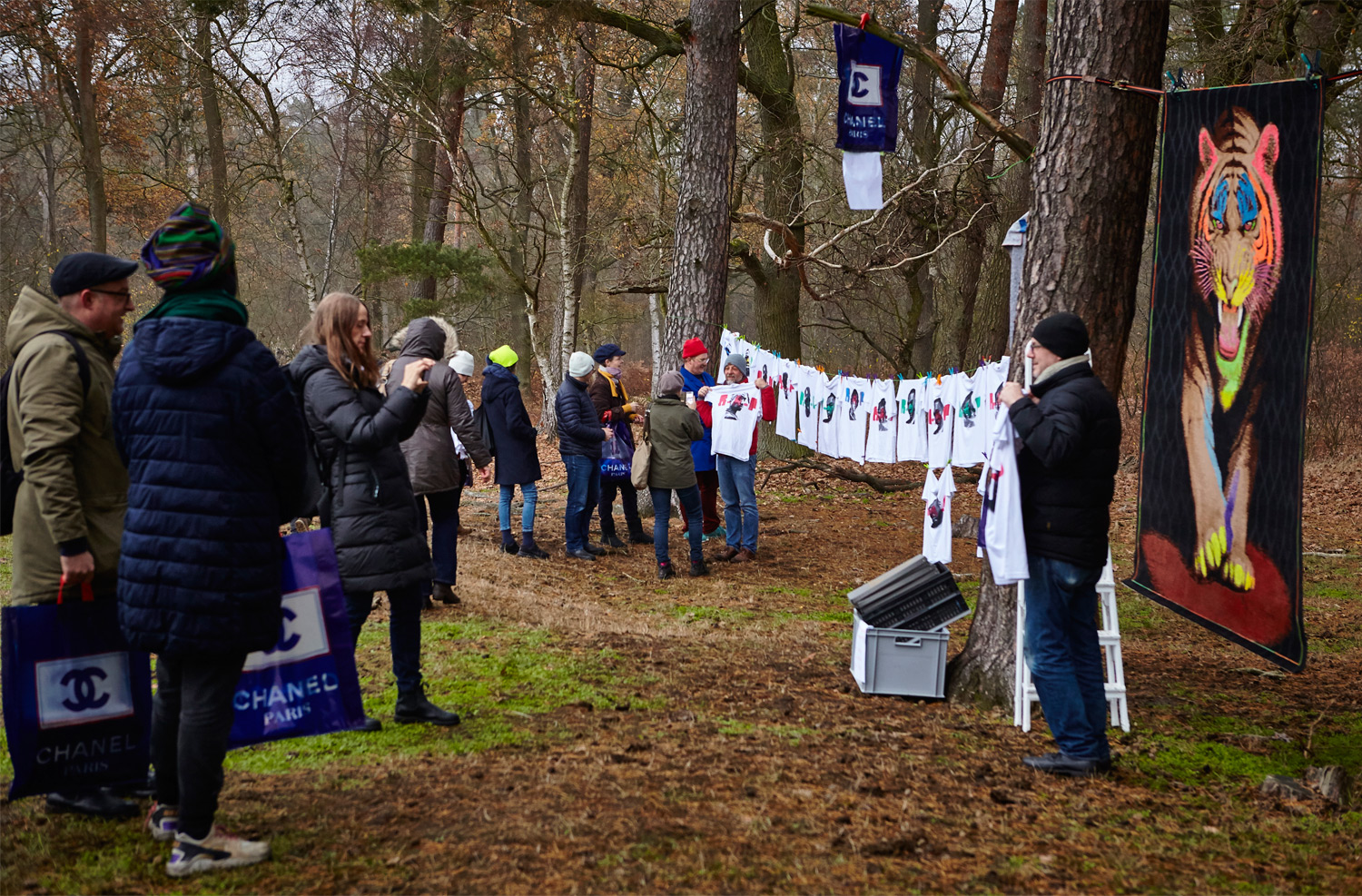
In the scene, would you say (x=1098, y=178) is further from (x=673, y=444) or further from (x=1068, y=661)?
(x=673, y=444)

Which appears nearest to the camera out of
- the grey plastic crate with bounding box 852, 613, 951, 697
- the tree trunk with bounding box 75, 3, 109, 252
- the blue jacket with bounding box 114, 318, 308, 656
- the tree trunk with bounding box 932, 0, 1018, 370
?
the blue jacket with bounding box 114, 318, 308, 656

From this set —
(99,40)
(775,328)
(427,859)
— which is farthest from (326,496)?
(99,40)

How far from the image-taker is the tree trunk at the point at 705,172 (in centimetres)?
1116

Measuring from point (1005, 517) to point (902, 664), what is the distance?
1547 millimetres

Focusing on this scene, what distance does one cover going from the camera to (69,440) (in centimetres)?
329

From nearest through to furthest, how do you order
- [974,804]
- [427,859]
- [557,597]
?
1. [427,859]
2. [974,804]
3. [557,597]

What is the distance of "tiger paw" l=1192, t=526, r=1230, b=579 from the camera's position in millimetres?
4855

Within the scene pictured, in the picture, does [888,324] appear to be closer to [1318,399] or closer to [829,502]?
[1318,399]

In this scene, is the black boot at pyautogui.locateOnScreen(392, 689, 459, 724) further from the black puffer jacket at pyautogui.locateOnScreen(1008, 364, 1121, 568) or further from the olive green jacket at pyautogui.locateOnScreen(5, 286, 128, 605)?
the black puffer jacket at pyautogui.locateOnScreen(1008, 364, 1121, 568)

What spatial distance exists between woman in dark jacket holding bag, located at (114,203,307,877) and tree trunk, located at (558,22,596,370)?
13.7 meters

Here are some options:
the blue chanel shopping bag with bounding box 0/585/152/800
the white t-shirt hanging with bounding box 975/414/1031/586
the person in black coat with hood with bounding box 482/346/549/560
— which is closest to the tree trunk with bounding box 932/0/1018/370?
the person in black coat with hood with bounding box 482/346/549/560

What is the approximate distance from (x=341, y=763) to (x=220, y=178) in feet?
59.4

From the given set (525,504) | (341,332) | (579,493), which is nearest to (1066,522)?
(341,332)

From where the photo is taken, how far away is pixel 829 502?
14.1 meters
